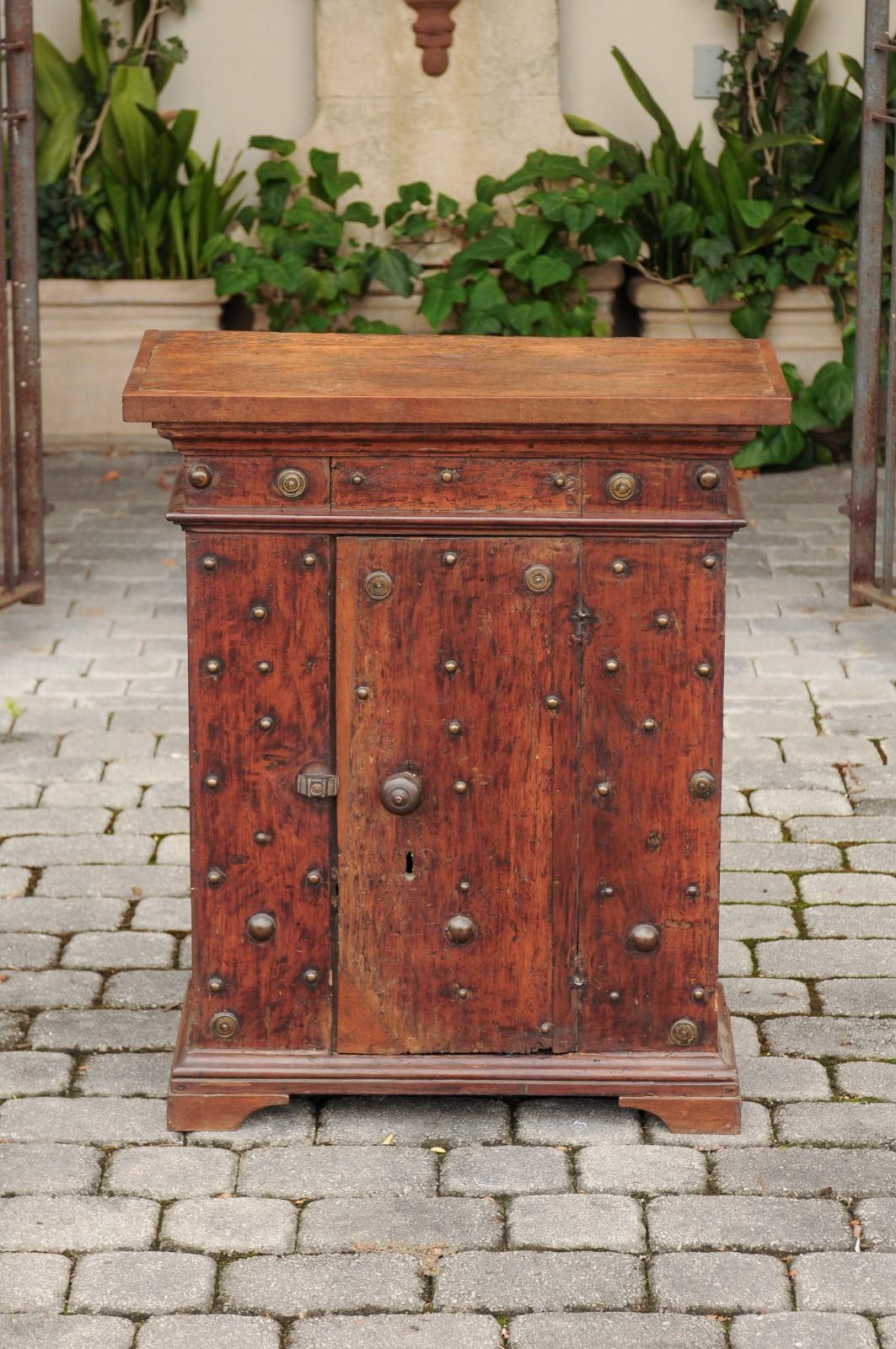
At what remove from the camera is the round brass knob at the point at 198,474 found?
10.0 ft

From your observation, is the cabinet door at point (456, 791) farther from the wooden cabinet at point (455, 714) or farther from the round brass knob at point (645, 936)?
the round brass knob at point (645, 936)

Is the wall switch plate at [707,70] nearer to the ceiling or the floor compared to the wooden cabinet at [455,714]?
nearer to the ceiling

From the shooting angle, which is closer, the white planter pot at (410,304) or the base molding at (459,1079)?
the base molding at (459,1079)

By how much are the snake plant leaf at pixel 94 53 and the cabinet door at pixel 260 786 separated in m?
5.86

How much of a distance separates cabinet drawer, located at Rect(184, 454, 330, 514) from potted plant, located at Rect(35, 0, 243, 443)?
5.26 metres

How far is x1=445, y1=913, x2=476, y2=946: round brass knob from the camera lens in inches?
127

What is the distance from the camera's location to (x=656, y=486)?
3.06 m

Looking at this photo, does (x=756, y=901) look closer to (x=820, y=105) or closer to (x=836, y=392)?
(x=836, y=392)

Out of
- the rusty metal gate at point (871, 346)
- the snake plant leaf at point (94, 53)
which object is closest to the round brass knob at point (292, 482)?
the rusty metal gate at point (871, 346)

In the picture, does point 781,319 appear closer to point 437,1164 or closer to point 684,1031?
point 684,1031

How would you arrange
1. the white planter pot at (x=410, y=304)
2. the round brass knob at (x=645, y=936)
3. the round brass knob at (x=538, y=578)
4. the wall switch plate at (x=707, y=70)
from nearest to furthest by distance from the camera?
the round brass knob at (x=538, y=578) < the round brass knob at (x=645, y=936) < the white planter pot at (x=410, y=304) < the wall switch plate at (x=707, y=70)

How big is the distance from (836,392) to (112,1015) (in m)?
5.04

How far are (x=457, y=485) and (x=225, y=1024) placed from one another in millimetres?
995

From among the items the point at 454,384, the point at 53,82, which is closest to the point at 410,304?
the point at 53,82
